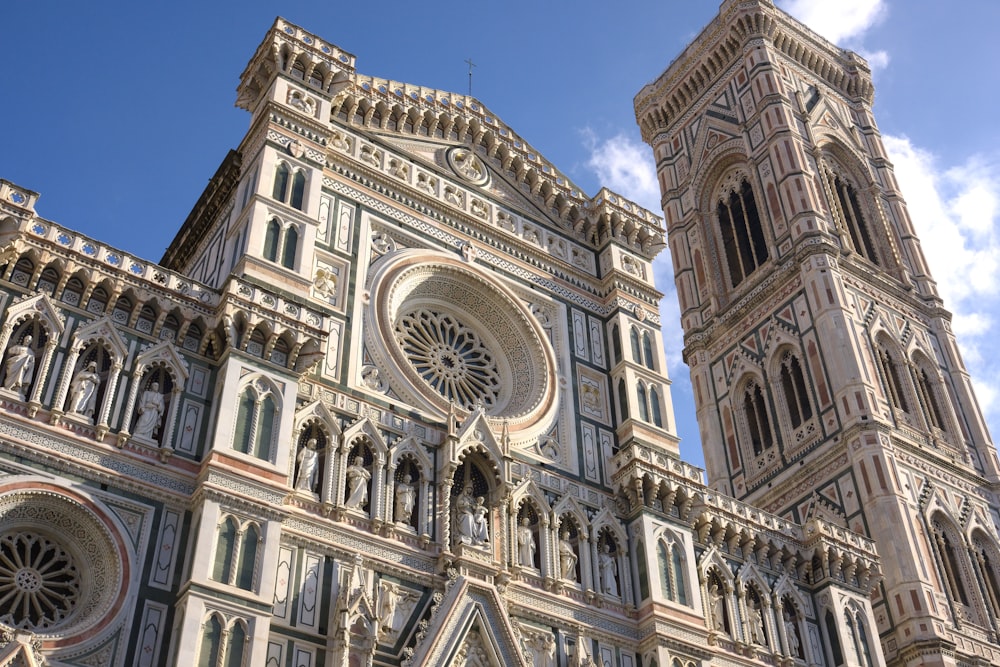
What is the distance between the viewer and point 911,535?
74.6ft

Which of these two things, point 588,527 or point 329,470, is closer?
point 329,470

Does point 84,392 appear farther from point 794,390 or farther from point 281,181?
point 794,390

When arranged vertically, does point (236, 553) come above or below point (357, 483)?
below

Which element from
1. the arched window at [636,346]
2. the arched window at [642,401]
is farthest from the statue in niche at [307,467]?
the arched window at [636,346]

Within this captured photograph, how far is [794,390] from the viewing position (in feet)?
89.1

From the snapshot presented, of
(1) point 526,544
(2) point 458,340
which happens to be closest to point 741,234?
(2) point 458,340

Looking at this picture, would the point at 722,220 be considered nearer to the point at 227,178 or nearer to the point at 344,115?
the point at 344,115

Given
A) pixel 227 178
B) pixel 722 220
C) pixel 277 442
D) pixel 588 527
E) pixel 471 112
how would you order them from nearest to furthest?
pixel 277 442 → pixel 588 527 → pixel 227 178 → pixel 471 112 → pixel 722 220

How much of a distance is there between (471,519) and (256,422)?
3.37m

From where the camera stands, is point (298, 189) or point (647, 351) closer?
point (298, 189)

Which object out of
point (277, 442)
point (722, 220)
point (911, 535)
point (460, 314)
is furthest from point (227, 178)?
point (722, 220)

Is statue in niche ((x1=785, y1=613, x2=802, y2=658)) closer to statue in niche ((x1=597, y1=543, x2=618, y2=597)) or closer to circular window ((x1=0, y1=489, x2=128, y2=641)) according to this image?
statue in niche ((x1=597, y1=543, x2=618, y2=597))

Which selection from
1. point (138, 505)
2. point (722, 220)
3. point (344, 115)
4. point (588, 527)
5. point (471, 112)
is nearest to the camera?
point (138, 505)

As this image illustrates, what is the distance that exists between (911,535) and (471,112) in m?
12.0
